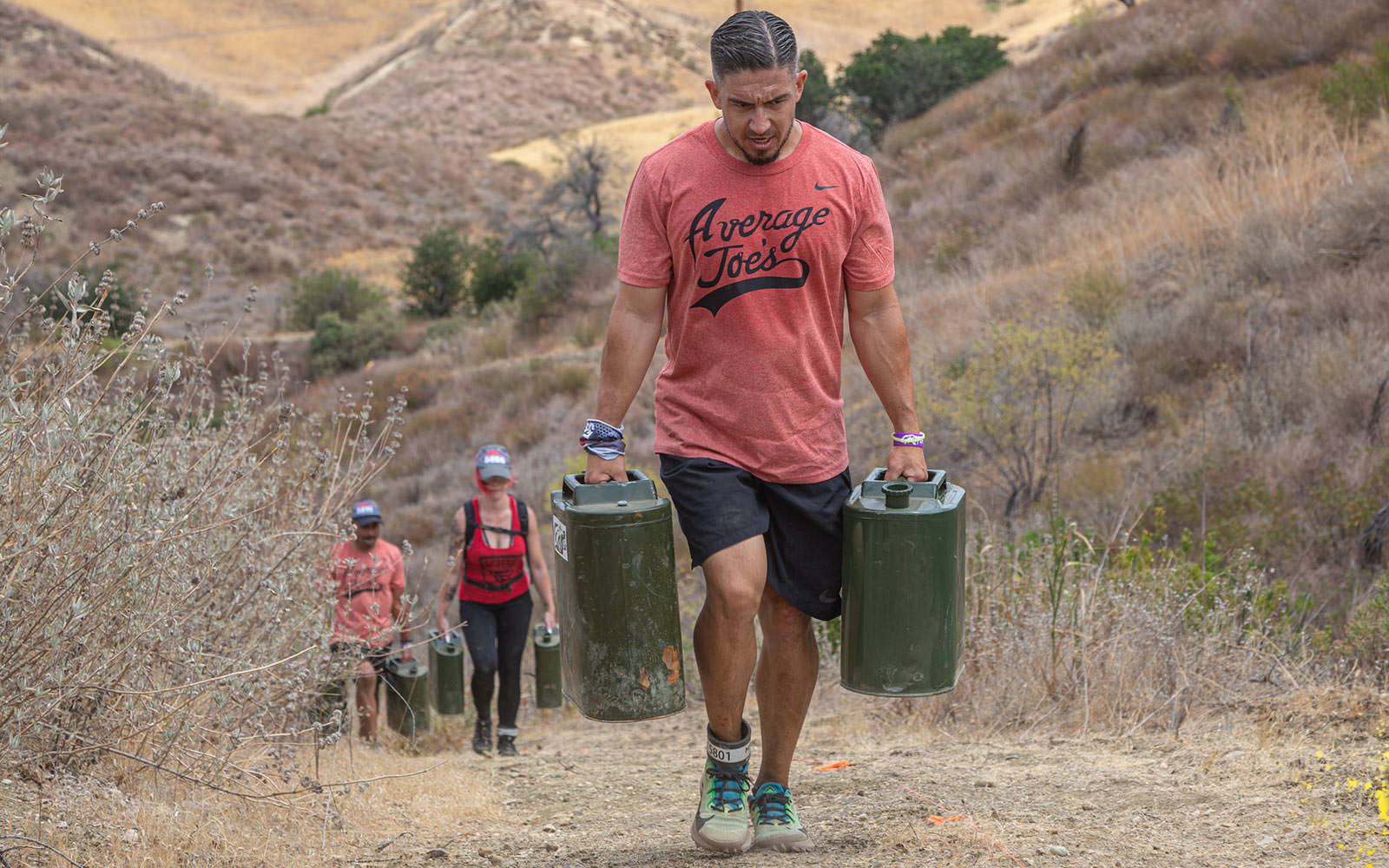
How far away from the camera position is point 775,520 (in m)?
3.21

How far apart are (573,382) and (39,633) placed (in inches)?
589

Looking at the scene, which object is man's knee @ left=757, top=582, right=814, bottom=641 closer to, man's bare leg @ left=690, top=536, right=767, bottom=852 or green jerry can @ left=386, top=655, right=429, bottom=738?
man's bare leg @ left=690, top=536, right=767, bottom=852

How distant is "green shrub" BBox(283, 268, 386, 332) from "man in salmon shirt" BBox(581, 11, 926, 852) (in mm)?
23851

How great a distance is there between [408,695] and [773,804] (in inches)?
142

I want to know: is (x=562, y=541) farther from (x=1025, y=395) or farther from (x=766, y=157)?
(x=1025, y=395)

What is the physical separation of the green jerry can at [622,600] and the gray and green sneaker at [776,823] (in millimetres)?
428

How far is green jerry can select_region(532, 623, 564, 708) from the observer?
6852 mm

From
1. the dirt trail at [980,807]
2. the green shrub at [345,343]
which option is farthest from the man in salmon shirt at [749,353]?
the green shrub at [345,343]

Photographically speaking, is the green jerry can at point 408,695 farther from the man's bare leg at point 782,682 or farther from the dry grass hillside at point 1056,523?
the man's bare leg at point 782,682

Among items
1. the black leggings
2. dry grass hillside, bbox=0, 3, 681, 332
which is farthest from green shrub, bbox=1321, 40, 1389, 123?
dry grass hillside, bbox=0, 3, 681, 332

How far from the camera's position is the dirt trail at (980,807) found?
3160mm

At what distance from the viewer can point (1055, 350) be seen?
9.62m

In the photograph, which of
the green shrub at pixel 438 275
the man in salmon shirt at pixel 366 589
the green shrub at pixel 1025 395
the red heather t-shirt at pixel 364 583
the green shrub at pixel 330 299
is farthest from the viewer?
the green shrub at pixel 438 275

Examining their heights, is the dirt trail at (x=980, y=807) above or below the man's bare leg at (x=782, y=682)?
below
